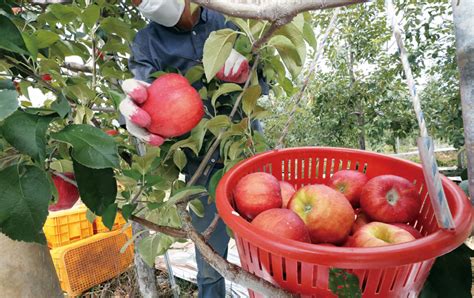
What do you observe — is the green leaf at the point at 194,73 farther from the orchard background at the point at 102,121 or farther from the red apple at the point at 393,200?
the red apple at the point at 393,200

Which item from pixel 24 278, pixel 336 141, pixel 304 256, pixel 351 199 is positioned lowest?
pixel 336 141

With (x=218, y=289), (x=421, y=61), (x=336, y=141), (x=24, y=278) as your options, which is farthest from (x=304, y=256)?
(x=336, y=141)

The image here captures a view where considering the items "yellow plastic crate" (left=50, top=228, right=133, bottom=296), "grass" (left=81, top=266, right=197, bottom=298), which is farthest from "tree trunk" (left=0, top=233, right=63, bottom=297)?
"yellow plastic crate" (left=50, top=228, right=133, bottom=296)

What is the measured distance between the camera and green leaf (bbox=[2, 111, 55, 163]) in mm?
388

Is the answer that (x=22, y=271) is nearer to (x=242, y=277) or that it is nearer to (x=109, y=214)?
(x=109, y=214)

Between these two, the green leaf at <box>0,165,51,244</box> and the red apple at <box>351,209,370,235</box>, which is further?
the red apple at <box>351,209,370,235</box>

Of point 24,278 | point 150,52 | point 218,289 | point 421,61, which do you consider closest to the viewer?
point 24,278

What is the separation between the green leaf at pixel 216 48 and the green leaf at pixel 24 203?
0.29 m

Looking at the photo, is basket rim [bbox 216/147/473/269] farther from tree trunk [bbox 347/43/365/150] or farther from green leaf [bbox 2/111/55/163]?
tree trunk [bbox 347/43/365/150]

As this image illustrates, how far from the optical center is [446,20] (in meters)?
2.54

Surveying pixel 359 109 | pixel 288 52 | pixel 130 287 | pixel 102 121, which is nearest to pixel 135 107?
pixel 288 52

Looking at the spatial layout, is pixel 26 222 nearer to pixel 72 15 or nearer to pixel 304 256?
pixel 304 256

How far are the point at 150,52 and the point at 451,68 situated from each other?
7.65 feet

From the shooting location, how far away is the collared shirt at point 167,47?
0.92 meters
